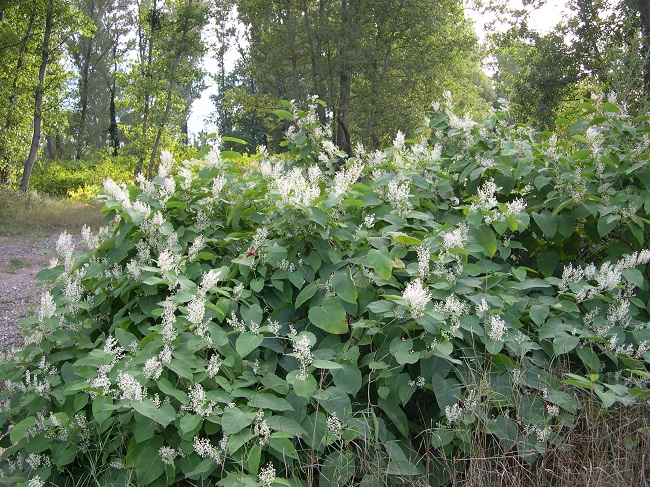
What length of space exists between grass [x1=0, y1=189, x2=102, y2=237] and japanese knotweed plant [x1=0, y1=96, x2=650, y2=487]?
10485 millimetres

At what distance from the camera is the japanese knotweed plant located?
186 centimetres

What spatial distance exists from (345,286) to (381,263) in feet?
0.58

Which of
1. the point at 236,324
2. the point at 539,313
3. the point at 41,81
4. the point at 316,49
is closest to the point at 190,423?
the point at 236,324

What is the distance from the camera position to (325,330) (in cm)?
213

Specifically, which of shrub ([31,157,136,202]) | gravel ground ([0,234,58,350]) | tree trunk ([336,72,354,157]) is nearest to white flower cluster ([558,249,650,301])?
gravel ground ([0,234,58,350])

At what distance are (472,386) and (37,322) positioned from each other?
5.72 feet

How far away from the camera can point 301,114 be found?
10.2ft

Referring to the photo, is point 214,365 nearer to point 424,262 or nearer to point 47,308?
point 47,308

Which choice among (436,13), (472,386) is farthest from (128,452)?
(436,13)

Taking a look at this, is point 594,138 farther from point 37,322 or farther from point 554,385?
point 37,322

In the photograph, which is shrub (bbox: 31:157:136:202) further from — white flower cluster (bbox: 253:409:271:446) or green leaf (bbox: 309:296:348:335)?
white flower cluster (bbox: 253:409:271:446)

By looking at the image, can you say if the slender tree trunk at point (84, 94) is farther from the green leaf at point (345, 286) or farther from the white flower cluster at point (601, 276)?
the white flower cluster at point (601, 276)

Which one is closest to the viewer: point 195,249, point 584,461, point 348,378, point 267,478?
point 267,478

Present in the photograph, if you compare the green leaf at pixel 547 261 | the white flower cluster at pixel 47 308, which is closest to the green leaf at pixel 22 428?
the white flower cluster at pixel 47 308
